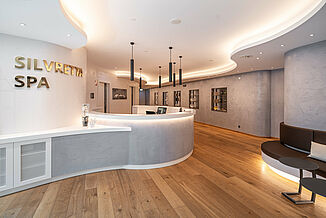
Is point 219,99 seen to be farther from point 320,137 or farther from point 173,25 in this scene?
point 173,25

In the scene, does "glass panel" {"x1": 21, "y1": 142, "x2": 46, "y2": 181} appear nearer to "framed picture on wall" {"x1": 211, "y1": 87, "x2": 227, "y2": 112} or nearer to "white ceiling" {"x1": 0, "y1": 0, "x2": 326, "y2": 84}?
"white ceiling" {"x1": 0, "y1": 0, "x2": 326, "y2": 84}

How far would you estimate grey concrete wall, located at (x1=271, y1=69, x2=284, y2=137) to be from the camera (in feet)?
22.6

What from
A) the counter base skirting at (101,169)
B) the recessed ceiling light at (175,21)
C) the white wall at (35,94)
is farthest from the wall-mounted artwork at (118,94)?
the recessed ceiling light at (175,21)

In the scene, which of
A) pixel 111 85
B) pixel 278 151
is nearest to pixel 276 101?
pixel 278 151

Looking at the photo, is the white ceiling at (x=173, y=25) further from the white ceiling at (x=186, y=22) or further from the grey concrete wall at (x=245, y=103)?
the grey concrete wall at (x=245, y=103)

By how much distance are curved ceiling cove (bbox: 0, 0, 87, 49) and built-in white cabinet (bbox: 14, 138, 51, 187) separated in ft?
6.54

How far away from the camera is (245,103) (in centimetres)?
798

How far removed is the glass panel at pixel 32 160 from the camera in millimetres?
2932

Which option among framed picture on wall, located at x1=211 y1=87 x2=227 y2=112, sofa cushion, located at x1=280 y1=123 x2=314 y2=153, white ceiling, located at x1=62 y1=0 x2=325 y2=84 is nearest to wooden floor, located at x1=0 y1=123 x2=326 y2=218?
sofa cushion, located at x1=280 y1=123 x2=314 y2=153

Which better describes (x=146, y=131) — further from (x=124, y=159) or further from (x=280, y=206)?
(x=280, y=206)

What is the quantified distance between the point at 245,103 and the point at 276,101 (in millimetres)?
1252

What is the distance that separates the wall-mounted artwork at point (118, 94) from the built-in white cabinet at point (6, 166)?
7.76 meters

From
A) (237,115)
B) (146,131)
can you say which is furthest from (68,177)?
(237,115)

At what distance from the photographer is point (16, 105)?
10.9 ft
